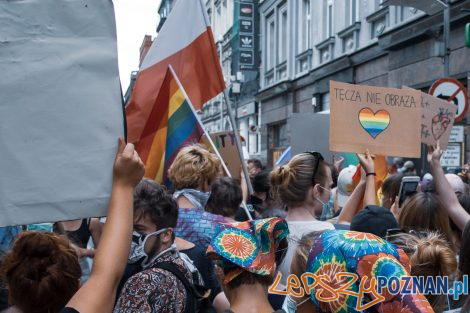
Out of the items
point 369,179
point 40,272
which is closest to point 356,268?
point 40,272

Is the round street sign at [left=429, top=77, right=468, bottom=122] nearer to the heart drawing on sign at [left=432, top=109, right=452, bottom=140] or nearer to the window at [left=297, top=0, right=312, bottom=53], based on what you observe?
the heart drawing on sign at [left=432, top=109, right=452, bottom=140]

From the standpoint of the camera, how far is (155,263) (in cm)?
229

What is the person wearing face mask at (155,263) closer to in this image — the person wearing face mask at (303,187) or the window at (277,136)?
the person wearing face mask at (303,187)

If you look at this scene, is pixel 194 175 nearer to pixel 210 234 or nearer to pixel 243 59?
pixel 210 234

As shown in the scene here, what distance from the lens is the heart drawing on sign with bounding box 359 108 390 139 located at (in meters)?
3.67

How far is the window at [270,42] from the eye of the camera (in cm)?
2222

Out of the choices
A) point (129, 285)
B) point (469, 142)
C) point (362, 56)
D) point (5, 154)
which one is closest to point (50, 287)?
point (129, 285)

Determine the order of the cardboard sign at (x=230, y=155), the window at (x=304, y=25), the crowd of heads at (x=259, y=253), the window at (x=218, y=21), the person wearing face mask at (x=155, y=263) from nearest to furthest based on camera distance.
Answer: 1. the crowd of heads at (x=259, y=253)
2. the person wearing face mask at (x=155, y=263)
3. the cardboard sign at (x=230, y=155)
4. the window at (x=304, y=25)
5. the window at (x=218, y=21)

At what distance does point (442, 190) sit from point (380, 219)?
588 mm

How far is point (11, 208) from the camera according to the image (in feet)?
4.67

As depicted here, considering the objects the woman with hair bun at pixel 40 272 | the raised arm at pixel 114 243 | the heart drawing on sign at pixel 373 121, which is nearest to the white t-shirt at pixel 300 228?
the heart drawing on sign at pixel 373 121

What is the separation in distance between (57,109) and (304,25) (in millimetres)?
17924

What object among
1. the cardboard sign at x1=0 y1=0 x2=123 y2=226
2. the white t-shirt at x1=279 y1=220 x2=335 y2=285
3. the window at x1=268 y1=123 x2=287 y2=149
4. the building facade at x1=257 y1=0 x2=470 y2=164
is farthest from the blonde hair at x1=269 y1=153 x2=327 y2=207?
the window at x1=268 y1=123 x2=287 y2=149

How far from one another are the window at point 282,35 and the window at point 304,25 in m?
2.12
